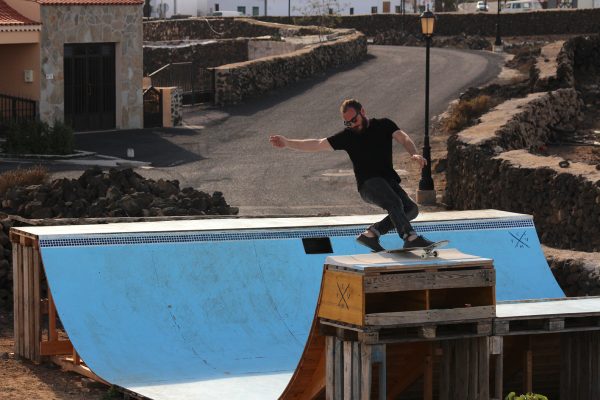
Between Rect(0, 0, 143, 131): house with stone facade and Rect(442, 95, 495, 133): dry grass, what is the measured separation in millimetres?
8403

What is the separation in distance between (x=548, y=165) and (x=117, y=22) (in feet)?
53.1

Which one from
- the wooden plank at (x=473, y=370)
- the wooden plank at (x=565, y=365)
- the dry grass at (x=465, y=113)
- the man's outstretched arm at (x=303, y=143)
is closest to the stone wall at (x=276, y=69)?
the dry grass at (x=465, y=113)

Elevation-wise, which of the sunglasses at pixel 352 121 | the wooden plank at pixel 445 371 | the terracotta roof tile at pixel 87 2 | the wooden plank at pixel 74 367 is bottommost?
the wooden plank at pixel 74 367

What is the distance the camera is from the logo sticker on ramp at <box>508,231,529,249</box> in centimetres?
1778

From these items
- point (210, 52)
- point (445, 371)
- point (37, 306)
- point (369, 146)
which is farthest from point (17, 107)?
point (445, 371)

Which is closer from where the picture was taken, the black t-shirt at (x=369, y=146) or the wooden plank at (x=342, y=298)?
the wooden plank at (x=342, y=298)

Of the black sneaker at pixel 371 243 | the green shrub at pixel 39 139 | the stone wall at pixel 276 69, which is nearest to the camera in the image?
the black sneaker at pixel 371 243

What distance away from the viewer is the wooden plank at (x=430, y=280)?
436 inches

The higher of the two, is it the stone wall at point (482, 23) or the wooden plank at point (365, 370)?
the stone wall at point (482, 23)

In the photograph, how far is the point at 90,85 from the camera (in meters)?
36.8

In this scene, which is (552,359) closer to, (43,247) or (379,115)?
(43,247)

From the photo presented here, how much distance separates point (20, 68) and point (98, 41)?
2175mm

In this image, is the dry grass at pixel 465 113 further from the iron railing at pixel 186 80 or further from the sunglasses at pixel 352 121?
the sunglasses at pixel 352 121

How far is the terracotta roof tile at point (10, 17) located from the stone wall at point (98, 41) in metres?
0.49
